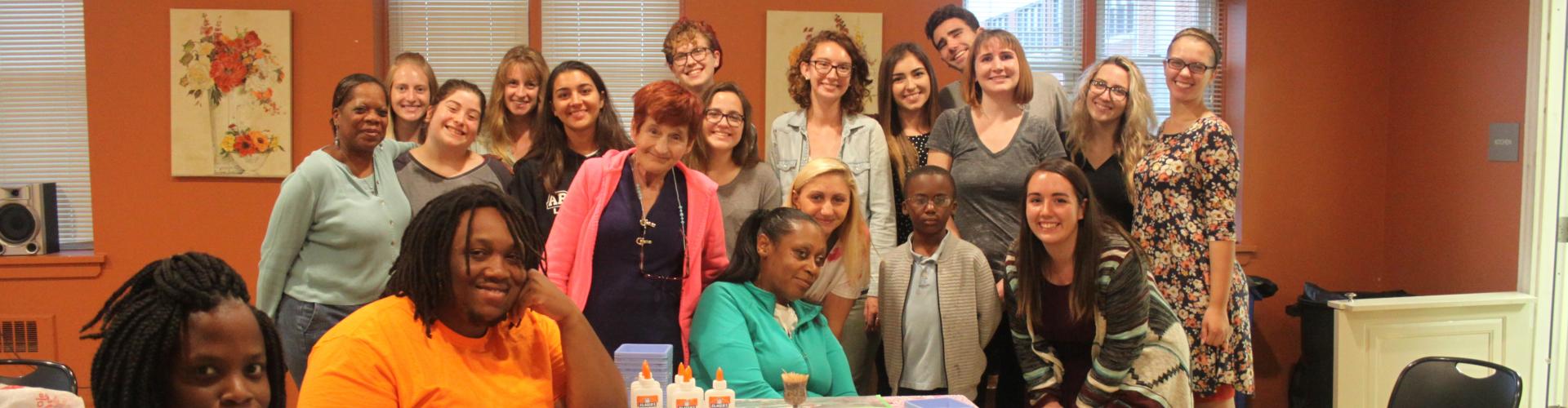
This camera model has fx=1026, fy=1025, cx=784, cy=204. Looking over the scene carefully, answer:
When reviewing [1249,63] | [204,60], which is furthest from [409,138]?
[1249,63]

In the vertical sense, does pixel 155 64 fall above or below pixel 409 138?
above

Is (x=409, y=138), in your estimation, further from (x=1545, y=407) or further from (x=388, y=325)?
(x=1545, y=407)

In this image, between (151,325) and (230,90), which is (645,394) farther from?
(230,90)

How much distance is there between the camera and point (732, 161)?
323 centimetres

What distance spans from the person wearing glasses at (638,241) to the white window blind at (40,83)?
11.4 feet

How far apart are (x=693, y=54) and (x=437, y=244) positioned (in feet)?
6.48

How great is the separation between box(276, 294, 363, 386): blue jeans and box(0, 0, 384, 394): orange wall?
204 centimetres

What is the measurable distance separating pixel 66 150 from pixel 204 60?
3.08ft

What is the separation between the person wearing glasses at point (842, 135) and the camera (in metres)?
3.32

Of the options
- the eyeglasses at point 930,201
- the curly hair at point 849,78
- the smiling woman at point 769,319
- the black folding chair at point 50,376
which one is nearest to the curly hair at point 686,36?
the curly hair at point 849,78

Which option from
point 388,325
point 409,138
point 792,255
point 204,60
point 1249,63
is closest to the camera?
point 388,325

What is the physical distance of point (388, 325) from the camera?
5.37ft

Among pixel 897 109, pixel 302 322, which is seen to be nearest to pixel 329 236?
pixel 302 322

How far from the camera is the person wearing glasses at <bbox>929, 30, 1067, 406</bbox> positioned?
3342mm
